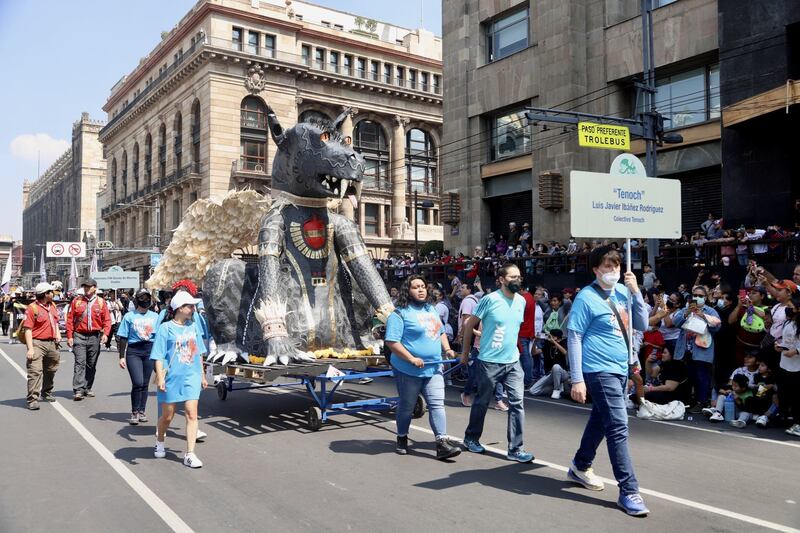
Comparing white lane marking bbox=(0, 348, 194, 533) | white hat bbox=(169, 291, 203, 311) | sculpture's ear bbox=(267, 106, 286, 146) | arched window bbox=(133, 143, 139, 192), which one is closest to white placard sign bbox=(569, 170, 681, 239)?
sculpture's ear bbox=(267, 106, 286, 146)

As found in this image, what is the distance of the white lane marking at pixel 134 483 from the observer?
4.71 metres

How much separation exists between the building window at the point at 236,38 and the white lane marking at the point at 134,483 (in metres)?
40.9

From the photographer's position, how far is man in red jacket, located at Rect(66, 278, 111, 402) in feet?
33.9

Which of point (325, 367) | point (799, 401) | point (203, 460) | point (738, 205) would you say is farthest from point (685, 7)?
point (203, 460)

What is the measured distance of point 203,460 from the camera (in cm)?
647

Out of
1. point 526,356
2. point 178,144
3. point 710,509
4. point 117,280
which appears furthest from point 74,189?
point 710,509

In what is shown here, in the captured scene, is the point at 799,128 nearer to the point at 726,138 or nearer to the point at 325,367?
the point at 726,138

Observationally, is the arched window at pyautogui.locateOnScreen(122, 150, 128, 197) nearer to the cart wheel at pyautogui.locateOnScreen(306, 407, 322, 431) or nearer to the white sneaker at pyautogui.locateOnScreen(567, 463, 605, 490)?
the cart wheel at pyautogui.locateOnScreen(306, 407, 322, 431)

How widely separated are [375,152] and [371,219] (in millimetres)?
5476

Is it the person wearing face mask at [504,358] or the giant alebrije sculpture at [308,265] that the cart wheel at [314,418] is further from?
the person wearing face mask at [504,358]

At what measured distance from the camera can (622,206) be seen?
774 cm

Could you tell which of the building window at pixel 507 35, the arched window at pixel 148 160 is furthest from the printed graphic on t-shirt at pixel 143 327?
the arched window at pixel 148 160

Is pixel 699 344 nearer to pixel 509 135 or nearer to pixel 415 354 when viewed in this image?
pixel 415 354

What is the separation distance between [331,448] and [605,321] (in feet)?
10.7
